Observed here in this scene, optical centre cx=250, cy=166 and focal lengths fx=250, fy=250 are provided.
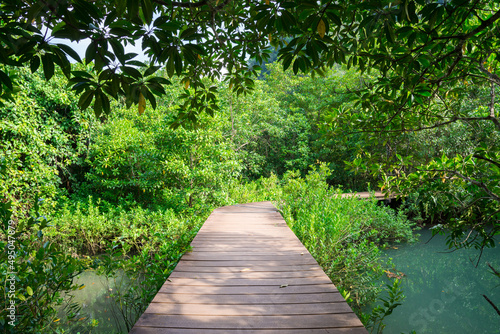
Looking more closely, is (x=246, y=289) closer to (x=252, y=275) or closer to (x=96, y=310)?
(x=252, y=275)

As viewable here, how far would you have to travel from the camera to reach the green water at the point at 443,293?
3096 millimetres

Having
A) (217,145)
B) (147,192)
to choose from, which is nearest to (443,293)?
(217,145)

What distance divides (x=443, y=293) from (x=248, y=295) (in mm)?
3813

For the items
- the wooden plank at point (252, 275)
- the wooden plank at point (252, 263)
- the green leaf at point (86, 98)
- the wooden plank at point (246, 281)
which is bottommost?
the wooden plank at point (252, 263)

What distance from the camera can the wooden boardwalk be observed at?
4.76 feet

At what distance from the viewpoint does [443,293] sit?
3906 millimetres

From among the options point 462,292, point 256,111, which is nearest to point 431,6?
point 462,292

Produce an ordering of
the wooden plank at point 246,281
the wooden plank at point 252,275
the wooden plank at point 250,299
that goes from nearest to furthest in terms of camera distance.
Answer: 1. the wooden plank at point 250,299
2. the wooden plank at point 246,281
3. the wooden plank at point 252,275

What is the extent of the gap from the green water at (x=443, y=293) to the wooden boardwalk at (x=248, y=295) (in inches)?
46.2

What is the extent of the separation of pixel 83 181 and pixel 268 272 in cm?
685

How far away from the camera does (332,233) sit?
337 cm

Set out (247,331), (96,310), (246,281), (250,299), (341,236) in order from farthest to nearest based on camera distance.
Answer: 1. (341,236)
2. (96,310)
3. (246,281)
4. (250,299)
5. (247,331)

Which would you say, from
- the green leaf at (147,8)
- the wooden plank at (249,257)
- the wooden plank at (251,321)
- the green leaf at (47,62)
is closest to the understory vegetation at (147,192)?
the wooden plank at (249,257)

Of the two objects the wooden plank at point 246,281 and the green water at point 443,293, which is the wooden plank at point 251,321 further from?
the green water at point 443,293
